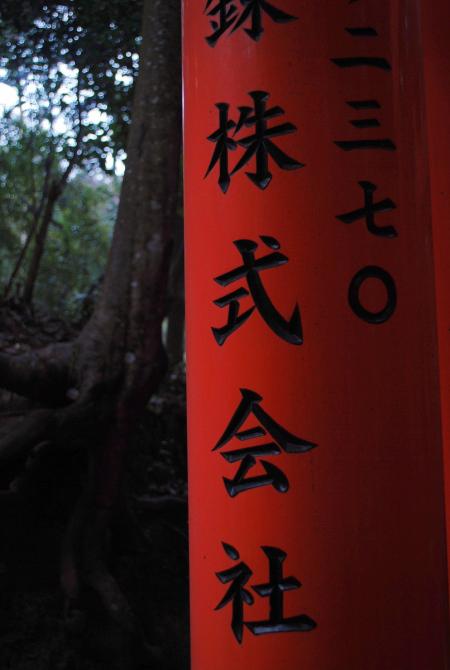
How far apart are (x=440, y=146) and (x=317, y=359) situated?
1.77 metres

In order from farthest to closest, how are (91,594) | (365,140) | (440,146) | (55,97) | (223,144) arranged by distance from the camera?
(55,97) → (91,594) → (440,146) → (223,144) → (365,140)

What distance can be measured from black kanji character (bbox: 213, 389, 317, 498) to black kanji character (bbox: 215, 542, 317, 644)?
8.6 inches

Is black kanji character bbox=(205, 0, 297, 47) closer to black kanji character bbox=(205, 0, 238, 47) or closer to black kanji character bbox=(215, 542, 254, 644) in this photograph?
black kanji character bbox=(205, 0, 238, 47)

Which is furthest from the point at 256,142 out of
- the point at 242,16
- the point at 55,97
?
the point at 55,97

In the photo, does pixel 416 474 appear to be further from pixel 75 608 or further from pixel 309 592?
pixel 75 608

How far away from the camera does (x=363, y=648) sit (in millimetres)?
2398

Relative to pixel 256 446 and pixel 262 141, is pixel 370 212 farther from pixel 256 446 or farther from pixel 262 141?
pixel 256 446

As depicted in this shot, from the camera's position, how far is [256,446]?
8.26 feet

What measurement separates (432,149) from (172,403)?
157 inches

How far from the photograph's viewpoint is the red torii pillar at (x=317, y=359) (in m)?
2.44

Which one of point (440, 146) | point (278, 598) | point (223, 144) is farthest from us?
point (440, 146)

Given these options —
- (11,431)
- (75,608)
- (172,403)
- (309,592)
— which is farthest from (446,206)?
(172,403)

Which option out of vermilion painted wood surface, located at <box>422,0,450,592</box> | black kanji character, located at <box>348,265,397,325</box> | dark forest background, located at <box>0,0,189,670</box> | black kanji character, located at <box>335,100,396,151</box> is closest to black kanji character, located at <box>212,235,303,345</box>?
black kanji character, located at <box>348,265,397,325</box>

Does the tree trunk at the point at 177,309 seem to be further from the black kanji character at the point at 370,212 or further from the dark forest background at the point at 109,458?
the black kanji character at the point at 370,212
